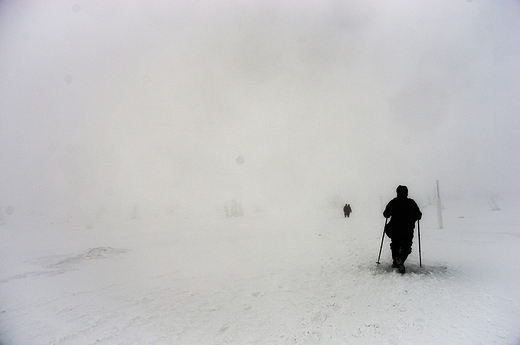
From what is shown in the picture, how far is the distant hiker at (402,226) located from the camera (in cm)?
722

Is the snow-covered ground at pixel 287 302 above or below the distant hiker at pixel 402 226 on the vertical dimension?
below

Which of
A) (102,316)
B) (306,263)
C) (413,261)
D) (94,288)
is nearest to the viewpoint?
(102,316)

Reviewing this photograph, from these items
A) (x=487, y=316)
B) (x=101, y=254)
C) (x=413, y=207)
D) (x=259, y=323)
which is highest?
(x=413, y=207)

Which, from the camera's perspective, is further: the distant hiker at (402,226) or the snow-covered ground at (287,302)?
the distant hiker at (402,226)

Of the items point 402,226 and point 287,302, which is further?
point 402,226

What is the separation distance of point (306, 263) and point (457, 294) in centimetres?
564

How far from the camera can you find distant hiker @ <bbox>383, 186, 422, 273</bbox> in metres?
7.22

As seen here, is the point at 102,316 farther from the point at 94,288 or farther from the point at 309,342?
the point at 309,342

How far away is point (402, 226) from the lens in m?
7.33

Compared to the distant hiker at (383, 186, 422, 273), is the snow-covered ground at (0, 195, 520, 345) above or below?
below

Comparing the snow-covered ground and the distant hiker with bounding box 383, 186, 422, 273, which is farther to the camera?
the distant hiker with bounding box 383, 186, 422, 273

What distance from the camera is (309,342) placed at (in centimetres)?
437

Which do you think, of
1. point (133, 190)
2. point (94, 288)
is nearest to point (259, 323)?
point (94, 288)

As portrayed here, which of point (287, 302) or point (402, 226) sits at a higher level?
point (402, 226)
